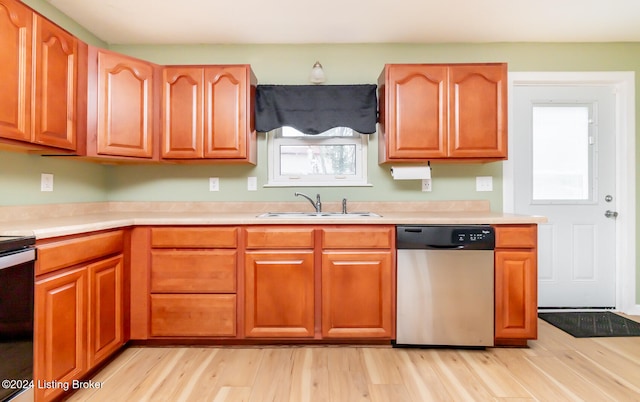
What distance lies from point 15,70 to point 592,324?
4133mm

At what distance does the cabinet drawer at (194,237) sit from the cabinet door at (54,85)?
2.52 ft

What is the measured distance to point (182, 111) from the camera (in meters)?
2.65

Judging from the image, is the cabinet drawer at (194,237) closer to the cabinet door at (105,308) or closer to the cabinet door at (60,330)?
the cabinet door at (105,308)

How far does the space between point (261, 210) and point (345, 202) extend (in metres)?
0.72

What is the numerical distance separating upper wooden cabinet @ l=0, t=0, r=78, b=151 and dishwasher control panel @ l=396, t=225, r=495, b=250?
2.25 m

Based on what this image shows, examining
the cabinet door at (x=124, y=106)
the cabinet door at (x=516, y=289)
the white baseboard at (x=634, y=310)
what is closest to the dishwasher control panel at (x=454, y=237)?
the cabinet door at (x=516, y=289)

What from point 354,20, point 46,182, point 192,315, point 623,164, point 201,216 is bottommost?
point 192,315

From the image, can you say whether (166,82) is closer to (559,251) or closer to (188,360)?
(188,360)

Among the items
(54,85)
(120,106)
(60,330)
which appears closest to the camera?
(60,330)

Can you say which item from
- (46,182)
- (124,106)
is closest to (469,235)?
(124,106)

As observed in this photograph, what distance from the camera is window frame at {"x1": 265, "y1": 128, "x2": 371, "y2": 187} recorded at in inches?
119

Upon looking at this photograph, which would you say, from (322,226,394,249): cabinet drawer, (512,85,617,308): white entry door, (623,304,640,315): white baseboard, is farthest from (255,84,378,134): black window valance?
(623,304,640,315): white baseboard

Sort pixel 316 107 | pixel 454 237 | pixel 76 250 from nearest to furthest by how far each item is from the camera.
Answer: pixel 76 250 → pixel 454 237 → pixel 316 107

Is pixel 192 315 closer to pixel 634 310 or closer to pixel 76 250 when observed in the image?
pixel 76 250
